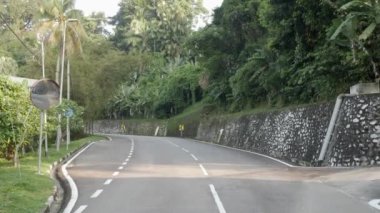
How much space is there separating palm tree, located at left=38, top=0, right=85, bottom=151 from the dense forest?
74 millimetres

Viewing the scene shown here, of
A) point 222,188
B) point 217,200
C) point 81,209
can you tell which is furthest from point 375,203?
point 81,209

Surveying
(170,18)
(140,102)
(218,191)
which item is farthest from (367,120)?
(170,18)

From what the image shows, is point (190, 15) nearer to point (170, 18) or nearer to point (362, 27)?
point (170, 18)

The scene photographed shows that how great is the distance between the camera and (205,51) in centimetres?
4766

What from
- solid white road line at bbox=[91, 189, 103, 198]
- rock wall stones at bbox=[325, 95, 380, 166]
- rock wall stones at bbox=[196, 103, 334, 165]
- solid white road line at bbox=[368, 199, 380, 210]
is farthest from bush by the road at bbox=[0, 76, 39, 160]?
rock wall stones at bbox=[196, 103, 334, 165]

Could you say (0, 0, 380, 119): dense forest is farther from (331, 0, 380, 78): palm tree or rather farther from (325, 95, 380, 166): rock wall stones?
(325, 95, 380, 166): rock wall stones

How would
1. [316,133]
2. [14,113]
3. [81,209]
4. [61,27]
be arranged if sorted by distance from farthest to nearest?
[61,27] < [316,133] < [14,113] < [81,209]

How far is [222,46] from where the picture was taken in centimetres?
4662

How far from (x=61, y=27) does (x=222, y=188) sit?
995 inches

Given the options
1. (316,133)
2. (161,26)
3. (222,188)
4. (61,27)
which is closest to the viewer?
(222,188)

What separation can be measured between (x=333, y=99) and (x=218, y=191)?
11031mm

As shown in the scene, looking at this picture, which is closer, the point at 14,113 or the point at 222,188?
the point at 222,188

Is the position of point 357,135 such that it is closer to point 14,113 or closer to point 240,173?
point 240,173

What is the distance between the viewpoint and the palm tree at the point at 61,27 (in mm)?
34469
